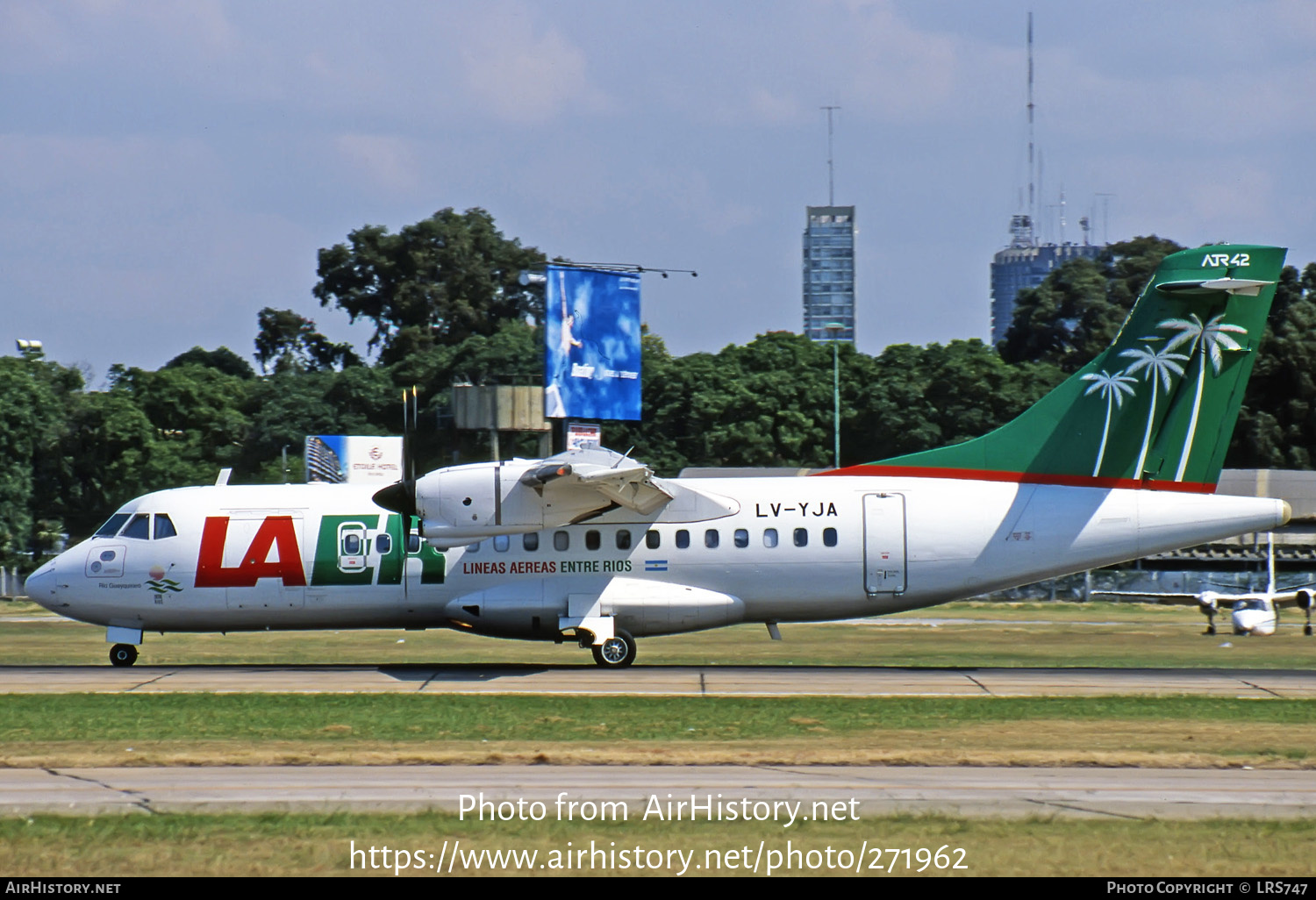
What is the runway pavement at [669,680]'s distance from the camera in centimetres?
2100

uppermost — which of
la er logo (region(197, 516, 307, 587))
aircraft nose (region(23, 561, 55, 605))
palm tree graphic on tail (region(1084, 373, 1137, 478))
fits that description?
palm tree graphic on tail (region(1084, 373, 1137, 478))

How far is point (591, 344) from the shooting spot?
45.5 meters

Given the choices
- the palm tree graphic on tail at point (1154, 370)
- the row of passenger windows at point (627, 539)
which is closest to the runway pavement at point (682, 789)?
the row of passenger windows at point (627, 539)

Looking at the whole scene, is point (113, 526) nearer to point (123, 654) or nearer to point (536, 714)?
point (123, 654)

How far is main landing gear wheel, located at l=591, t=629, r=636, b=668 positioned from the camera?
24.0 meters

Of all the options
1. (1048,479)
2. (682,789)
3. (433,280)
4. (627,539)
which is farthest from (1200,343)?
(433,280)

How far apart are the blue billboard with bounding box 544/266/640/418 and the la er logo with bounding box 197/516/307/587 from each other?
2073 cm

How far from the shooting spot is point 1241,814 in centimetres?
1234

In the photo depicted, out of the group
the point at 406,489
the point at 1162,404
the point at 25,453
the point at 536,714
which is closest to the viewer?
the point at 536,714

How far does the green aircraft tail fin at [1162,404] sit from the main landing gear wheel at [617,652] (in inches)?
265

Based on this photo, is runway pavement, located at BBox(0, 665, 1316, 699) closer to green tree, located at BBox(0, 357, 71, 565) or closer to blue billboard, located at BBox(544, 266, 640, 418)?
blue billboard, located at BBox(544, 266, 640, 418)

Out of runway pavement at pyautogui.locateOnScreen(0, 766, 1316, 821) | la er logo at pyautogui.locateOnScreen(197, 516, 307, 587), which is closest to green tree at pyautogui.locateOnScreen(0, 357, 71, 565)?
la er logo at pyautogui.locateOnScreen(197, 516, 307, 587)

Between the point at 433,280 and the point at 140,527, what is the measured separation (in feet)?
219
